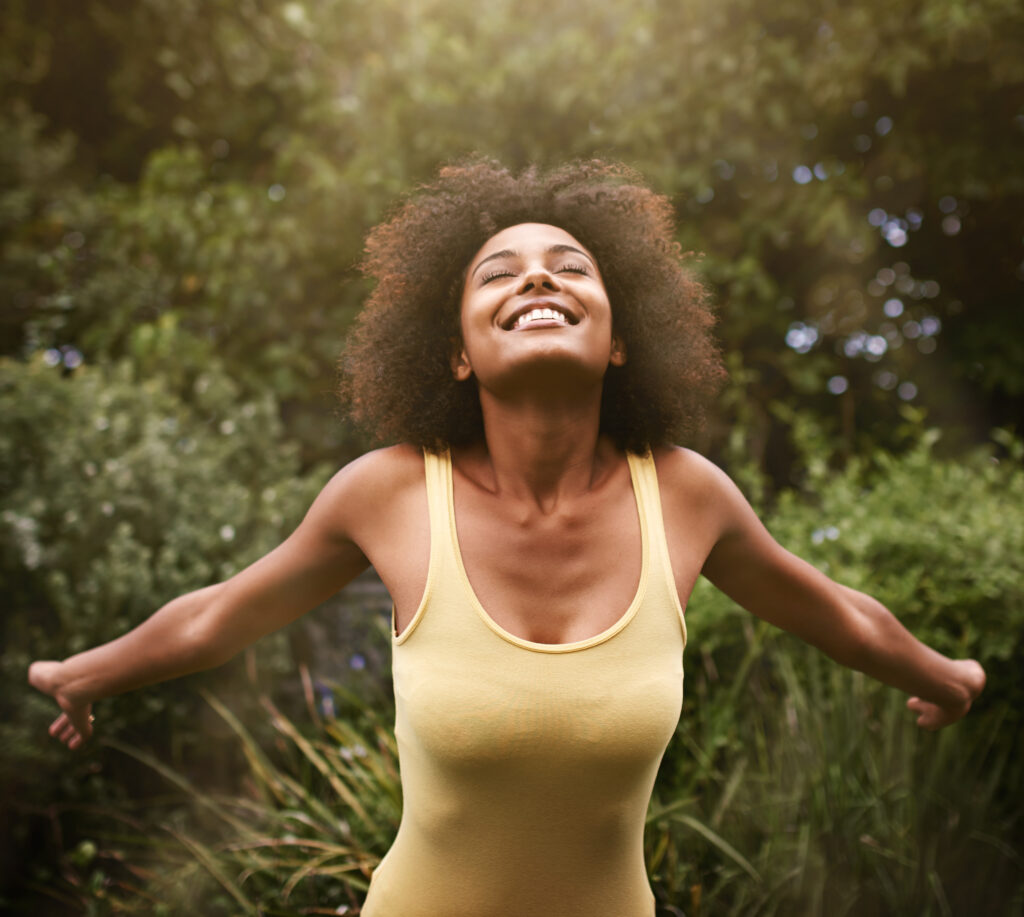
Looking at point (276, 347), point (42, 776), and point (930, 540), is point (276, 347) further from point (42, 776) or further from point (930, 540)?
point (930, 540)

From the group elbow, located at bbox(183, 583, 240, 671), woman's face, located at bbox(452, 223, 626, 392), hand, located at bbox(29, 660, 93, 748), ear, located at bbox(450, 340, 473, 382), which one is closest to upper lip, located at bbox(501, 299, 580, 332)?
woman's face, located at bbox(452, 223, 626, 392)

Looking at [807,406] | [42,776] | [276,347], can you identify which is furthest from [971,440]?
[42,776]

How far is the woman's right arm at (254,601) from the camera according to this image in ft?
5.32

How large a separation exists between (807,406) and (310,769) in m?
4.00

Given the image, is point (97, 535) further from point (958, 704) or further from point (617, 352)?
point (958, 704)

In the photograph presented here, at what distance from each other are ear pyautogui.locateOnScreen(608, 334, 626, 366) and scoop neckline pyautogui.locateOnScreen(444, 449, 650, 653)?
29 centimetres

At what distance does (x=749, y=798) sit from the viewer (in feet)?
8.42

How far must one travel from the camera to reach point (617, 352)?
1.74 meters

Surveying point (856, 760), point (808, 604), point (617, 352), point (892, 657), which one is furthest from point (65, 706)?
point (856, 760)

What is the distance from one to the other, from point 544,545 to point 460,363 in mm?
447

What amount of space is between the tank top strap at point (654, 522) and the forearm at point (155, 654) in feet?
2.89

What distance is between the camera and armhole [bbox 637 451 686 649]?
→ 1.51 metres

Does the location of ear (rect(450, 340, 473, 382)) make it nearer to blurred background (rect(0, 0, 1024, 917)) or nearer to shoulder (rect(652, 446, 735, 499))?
shoulder (rect(652, 446, 735, 499))

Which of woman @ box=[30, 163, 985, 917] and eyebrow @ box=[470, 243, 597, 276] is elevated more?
eyebrow @ box=[470, 243, 597, 276]
